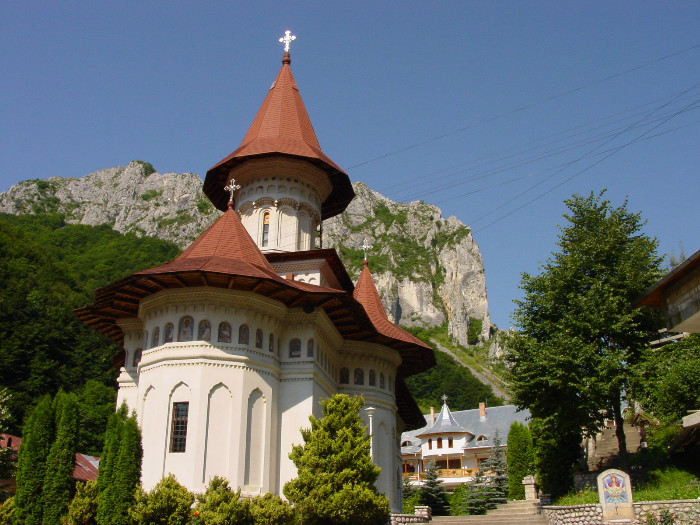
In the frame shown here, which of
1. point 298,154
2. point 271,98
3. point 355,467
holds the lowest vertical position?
point 355,467

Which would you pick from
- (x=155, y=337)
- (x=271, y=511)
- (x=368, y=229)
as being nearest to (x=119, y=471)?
(x=271, y=511)

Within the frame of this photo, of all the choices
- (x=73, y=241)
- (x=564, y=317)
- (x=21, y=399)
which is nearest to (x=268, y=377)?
(x=564, y=317)

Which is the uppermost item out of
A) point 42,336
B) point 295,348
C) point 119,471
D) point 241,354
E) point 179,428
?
point 42,336

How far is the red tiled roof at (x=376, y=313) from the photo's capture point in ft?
81.8

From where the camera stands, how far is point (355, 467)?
16.8 m

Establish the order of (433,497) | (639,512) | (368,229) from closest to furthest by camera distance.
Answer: (639,512), (433,497), (368,229)

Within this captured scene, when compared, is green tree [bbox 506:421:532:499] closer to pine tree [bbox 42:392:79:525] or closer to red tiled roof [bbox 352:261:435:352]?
red tiled roof [bbox 352:261:435:352]

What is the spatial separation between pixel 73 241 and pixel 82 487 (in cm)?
8980

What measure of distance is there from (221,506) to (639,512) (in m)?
10.1

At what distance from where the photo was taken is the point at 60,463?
1591 cm

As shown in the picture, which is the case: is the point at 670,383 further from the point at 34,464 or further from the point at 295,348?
the point at 34,464

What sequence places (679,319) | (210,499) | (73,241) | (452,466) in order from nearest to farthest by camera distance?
(679,319), (210,499), (452,466), (73,241)

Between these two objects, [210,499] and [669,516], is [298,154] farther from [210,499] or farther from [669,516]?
[669,516]

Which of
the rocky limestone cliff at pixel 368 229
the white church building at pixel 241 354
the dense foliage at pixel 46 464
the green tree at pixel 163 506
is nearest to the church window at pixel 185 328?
the white church building at pixel 241 354
